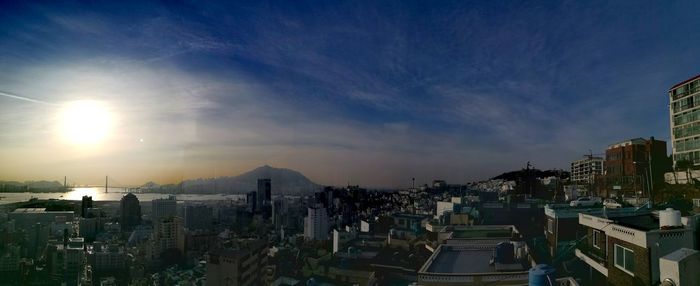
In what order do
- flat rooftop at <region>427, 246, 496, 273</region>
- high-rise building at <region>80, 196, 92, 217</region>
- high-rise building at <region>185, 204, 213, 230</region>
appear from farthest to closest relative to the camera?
high-rise building at <region>185, 204, 213, 230</region>, high-rise building at <region>80, 196, 92, 217</region>, flat rooftop at <region>427, 246, 496, 273</region>

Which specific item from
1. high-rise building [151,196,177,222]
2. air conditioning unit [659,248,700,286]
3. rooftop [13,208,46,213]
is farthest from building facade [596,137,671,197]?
high-rise building [151,196,177,222]

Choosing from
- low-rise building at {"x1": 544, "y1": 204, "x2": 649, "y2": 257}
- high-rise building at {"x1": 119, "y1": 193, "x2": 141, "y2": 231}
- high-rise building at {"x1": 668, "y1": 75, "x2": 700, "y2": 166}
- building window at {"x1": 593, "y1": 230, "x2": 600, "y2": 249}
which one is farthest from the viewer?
high-rise building at {"x1": 119, "y1": 193, "x2": 141, "y2": 231}

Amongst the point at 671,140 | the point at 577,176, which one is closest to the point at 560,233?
the point at 671,140

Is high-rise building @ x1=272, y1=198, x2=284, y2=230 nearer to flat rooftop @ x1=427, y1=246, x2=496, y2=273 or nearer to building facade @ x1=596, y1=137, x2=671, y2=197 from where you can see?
flat rooftop @ x1=427, y1=246, x2=496, y2=273

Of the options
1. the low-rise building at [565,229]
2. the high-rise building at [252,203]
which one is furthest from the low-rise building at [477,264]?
the high-rise building at [252,203]

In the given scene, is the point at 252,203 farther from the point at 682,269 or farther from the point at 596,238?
the point at 682,269

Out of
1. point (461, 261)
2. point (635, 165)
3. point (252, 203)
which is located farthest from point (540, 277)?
point (252, 203)

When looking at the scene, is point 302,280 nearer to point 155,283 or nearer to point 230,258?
point 230,258
